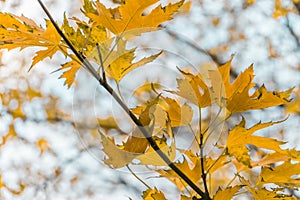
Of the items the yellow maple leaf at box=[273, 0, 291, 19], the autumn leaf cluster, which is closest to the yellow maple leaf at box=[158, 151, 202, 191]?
the autumn leaf cluster

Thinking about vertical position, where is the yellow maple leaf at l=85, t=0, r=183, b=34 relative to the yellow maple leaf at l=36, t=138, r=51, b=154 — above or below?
below

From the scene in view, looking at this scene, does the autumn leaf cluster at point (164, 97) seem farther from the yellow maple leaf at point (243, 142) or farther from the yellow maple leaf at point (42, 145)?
the yellow maple leaf at point (42, 145)

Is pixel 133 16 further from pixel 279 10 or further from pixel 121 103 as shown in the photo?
pixel 279 10

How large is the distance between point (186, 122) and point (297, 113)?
1.46m

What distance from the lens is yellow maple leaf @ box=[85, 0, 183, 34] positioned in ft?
1.36

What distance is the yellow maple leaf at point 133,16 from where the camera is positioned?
0.42 meters

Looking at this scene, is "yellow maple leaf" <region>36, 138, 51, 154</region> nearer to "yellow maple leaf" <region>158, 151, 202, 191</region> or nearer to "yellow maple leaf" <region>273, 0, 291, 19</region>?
"yellow maple leaf" <region>273, 0, 291, 19</region>

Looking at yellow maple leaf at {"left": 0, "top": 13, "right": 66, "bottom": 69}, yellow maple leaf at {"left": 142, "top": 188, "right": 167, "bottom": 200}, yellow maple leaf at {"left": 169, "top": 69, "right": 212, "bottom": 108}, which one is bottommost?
yellow maple leaf at {"left": 142, "top": 188, "right": 167, "bottom": 200}

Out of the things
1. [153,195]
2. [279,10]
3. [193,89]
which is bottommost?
[153,195]

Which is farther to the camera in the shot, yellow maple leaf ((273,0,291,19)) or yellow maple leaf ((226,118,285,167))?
yellow maple leaf ((273,0,291,19))

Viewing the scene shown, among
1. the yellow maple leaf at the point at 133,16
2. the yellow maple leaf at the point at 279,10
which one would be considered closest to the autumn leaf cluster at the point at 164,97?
the yellow maple leaf at the point at 133,16

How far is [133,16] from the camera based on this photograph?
417 mm

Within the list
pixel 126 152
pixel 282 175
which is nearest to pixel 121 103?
pixel 126 152

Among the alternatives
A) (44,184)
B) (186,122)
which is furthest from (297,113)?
(186,122)
